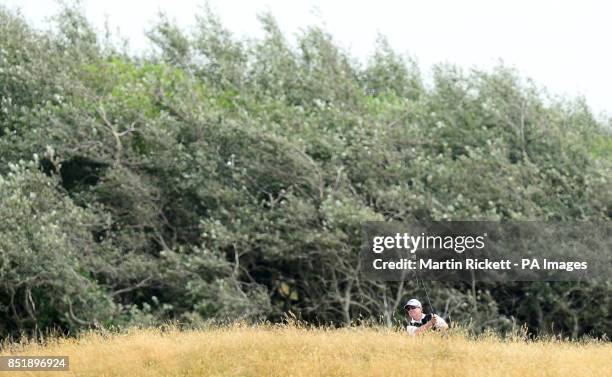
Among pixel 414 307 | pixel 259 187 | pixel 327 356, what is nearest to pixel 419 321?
pixel 414 307

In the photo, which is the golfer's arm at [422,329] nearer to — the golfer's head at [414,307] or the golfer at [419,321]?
the golfer at [419,321]

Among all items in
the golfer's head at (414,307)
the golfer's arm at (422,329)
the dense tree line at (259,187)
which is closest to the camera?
the golfer's head at (414,307)

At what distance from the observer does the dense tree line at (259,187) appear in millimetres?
27281

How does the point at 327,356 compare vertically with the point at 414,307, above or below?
below

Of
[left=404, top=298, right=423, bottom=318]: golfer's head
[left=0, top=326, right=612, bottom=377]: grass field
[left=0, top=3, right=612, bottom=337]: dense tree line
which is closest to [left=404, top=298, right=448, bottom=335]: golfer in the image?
[left=404, top=298, right=423, bottom=318]: golfer's head

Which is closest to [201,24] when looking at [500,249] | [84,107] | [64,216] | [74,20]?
[74,20]

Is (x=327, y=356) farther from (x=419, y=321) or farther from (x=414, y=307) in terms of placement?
(x=414, y=307)

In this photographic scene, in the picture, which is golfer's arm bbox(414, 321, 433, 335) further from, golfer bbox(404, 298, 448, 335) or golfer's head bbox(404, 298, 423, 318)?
golfer's head bbox(404, 298, 423, 318)

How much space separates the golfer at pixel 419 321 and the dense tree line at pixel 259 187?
842 centimetres

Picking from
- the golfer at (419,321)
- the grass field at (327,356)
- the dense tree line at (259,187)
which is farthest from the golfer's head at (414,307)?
the dense tree line at (259,187)

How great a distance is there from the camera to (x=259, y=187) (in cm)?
2936

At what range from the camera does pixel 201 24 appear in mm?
35719

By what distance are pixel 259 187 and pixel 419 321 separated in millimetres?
12209

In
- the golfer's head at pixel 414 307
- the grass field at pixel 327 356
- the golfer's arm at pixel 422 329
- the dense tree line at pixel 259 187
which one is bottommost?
the grass field at pixel 327 356
